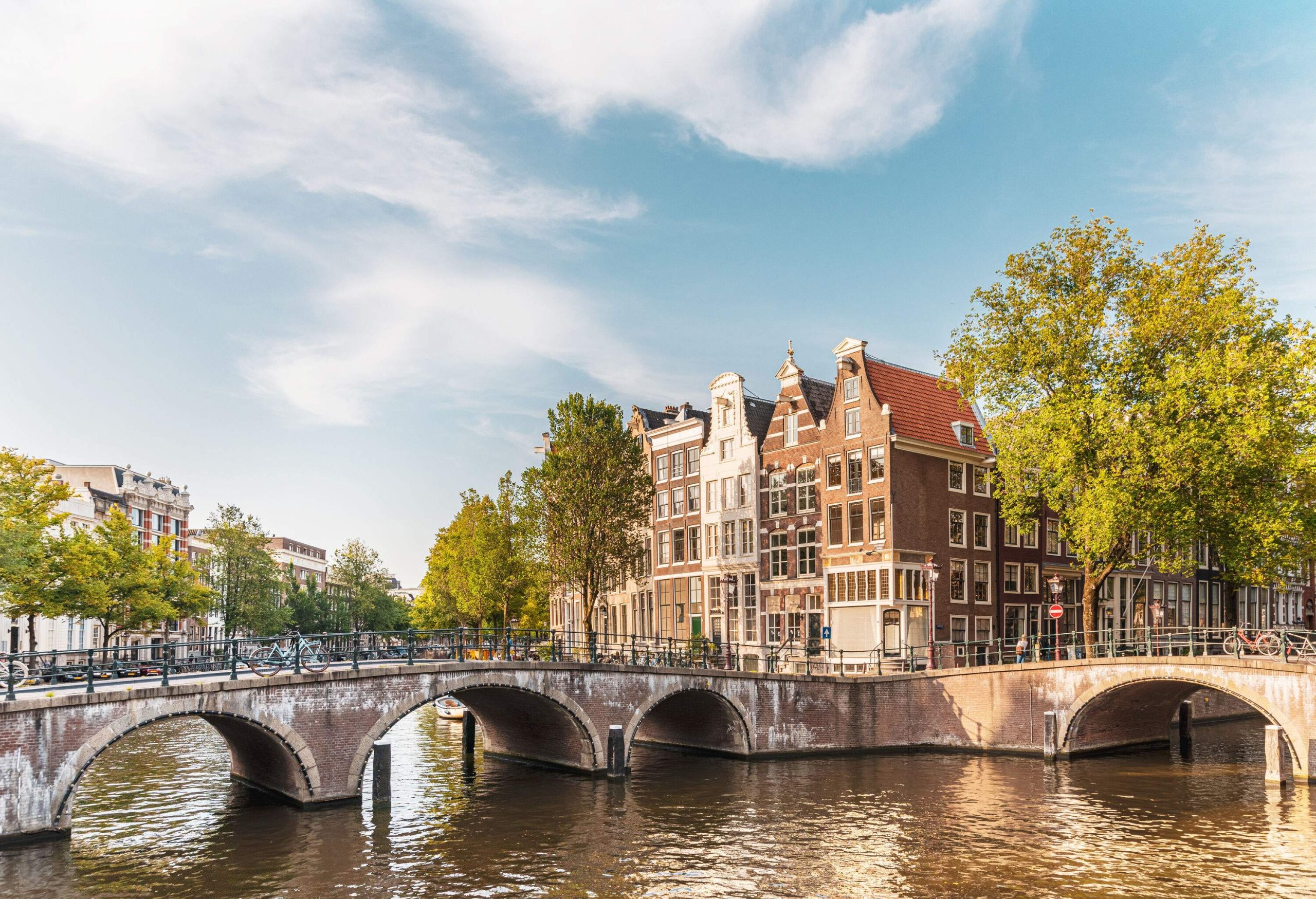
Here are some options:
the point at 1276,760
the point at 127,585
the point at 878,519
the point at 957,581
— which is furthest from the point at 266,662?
the point at 127,585

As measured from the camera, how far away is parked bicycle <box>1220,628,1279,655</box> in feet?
109

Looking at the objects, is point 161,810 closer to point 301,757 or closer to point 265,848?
point 301,757

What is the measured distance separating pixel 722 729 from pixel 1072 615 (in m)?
25.4

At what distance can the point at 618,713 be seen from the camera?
3478 centimetres

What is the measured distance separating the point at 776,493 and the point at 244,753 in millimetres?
28628

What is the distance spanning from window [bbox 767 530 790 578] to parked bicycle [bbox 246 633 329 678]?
27.6 meters

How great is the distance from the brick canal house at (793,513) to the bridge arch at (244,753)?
2538 centimetres

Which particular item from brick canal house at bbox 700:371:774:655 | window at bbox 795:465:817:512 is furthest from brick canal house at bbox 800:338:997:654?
brick canal house at bbox 700:371:774:655

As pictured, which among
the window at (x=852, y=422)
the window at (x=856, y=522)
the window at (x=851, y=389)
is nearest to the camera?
the window at (x=856, y=522)

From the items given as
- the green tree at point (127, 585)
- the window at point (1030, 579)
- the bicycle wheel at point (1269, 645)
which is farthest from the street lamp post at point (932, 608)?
the green tree at point (127, 585)

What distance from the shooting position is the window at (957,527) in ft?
159

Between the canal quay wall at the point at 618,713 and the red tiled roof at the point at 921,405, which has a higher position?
the red tiled roof at the point at 921,405

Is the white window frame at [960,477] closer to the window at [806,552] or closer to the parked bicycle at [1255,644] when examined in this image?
the window at [806,552]

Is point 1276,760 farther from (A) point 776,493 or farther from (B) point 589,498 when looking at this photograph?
(B) point 589,498
